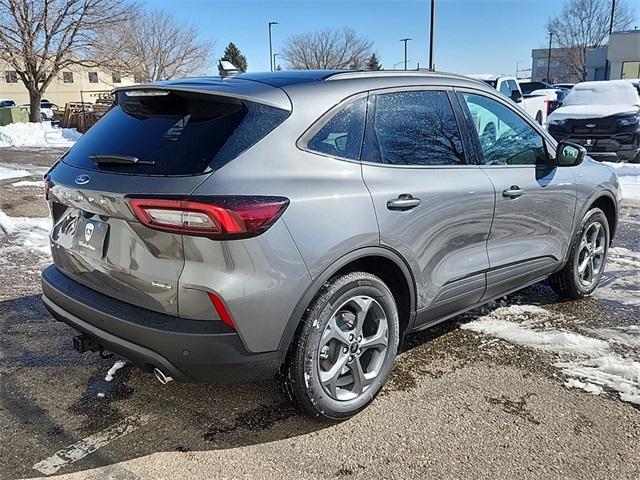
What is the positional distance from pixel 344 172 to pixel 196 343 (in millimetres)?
1054

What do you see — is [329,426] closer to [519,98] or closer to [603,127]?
[603,127]

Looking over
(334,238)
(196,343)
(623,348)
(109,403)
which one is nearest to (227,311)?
(196,343)

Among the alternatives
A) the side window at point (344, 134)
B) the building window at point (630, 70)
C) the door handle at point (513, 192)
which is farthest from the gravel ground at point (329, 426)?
the building window at point (630, 70)

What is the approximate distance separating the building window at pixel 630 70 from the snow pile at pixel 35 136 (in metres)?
42.9

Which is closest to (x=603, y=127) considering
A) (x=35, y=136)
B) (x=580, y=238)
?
(x=580, y=238)

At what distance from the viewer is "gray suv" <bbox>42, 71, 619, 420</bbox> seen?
242cm

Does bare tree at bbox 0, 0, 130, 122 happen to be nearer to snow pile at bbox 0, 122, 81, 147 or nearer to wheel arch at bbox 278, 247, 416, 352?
snow pile at bbox 0, 122, 81, 147

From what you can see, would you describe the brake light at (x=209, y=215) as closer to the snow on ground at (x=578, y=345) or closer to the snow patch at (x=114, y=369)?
the snow patch at (x=114, y=369)

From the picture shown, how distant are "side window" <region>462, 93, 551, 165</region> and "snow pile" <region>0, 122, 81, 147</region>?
59.1 ft

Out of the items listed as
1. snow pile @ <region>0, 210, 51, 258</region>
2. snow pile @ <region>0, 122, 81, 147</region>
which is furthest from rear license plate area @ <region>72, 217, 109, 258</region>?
snow pile @ <region>0, 122, 81, 147</region>

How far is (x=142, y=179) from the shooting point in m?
2.50

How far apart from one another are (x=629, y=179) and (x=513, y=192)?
822cm

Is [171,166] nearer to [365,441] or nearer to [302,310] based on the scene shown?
[302,310]

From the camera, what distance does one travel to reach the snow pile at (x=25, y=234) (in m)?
6.02
